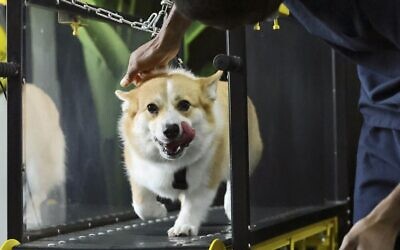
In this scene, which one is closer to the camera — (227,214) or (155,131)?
(155,131)

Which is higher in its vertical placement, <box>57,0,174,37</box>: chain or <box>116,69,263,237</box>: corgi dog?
<box>57,0,174,37</box>: chain

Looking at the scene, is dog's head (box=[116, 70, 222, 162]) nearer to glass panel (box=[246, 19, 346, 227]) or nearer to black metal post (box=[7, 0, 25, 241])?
black metal post (box=[7, 0, 25, 241])

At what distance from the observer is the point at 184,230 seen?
1989mm

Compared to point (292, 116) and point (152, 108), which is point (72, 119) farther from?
point (292, 116)

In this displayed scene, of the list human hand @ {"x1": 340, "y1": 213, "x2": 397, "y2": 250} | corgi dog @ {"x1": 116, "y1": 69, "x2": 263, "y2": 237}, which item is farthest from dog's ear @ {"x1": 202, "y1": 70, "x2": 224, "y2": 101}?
human hand @ {"x1": 340, "y1": 213, "x2": 397, "y2": 250}

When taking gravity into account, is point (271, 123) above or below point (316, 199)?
above

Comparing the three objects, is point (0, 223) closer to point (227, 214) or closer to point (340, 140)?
point (227, 214)

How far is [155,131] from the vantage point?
1896mm

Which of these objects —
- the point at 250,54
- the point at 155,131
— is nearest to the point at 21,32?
the point at 155,131

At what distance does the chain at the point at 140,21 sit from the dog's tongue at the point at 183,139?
0.28 m

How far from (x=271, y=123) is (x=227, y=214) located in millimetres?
431

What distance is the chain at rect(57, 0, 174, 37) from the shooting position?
6.47 ft

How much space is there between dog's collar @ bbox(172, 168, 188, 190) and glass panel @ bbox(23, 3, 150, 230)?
429 mm

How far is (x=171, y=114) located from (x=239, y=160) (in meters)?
0.22
